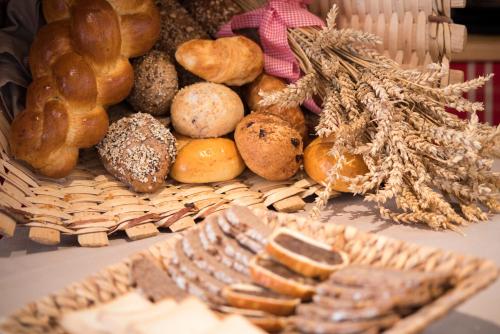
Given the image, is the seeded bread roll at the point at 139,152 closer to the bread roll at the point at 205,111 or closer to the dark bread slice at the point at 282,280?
the bread roll at the point at 205,111

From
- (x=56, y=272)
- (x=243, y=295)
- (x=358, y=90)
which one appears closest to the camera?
(x=243, y=295)

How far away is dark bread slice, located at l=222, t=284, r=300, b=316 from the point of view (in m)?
0.80

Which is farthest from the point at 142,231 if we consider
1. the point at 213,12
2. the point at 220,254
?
the point at 213,12

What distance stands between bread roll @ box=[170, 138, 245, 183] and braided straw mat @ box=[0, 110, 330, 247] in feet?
0.09

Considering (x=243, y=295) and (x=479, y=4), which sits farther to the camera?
(x=479, y=4)

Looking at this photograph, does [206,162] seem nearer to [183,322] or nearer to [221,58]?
[221,58]

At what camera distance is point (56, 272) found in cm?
110

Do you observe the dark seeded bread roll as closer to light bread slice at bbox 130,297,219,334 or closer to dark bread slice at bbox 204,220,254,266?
dark bread slice at bbox 204,220,254,266

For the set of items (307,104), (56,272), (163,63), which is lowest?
(56,272)

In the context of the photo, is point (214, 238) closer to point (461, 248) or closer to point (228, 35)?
point (461, 248)

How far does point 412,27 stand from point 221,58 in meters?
0.51

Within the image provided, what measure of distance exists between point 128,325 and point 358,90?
Answer: 2.74 feet

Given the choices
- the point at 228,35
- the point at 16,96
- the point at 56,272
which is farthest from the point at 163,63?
the point at 56,272

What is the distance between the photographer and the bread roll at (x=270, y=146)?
136 cm
